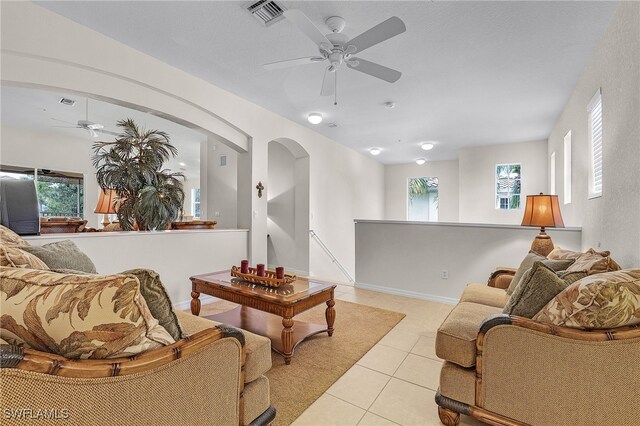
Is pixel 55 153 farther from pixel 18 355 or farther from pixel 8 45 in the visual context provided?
pixel 18 355

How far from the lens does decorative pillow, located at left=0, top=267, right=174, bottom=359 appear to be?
2.73 feet

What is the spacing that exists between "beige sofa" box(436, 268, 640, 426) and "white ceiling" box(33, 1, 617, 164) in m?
2.34

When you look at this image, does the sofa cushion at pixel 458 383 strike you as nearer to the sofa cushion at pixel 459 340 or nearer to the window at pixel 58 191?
the sofa cushion at pixel 459 340

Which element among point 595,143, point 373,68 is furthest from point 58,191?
point 595,143

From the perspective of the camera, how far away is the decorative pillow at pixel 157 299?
45.1 inches

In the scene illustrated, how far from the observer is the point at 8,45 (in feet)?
7.40

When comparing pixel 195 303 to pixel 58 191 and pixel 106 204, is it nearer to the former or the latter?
pixel 106 204

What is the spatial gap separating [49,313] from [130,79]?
114 inches

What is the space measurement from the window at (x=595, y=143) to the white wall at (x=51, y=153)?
873cm

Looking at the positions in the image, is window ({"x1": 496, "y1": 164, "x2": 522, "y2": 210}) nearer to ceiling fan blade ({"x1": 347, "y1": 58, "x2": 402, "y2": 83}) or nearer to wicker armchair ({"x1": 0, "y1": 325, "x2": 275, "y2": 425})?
ceiling fan blade ({"x1": 347, "y1": 58, "x2": 402, "y2": 83})

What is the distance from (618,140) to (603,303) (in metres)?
1.59

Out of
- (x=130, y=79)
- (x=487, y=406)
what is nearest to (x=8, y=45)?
(x=130, y=79)

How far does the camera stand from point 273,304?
2.32 meters

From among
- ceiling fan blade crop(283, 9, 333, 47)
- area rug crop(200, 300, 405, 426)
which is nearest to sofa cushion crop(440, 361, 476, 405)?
area rug crop(200, 300, 405, 426)
